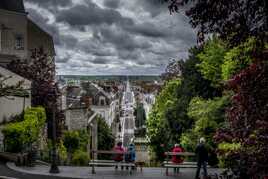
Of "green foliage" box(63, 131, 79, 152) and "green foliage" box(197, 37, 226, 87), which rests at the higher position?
"green foliage" box(197, 37, 226, 87)

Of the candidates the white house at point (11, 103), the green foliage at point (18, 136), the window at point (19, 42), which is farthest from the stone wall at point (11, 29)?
the green foliage at point (18, 136)

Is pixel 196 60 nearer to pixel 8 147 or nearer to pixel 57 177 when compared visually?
pixel 8 147

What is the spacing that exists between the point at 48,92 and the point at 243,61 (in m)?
29.4

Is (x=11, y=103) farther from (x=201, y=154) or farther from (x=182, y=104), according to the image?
(x=182, y=104)

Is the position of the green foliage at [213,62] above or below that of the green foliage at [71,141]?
above

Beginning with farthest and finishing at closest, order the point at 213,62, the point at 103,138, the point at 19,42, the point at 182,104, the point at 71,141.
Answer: the point at 103,138
the point at 71,141
the point at 182,104
the point at 19,42
the point at 213,62

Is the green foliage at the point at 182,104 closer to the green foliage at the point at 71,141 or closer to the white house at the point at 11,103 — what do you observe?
the green foliage at the point at 71,141

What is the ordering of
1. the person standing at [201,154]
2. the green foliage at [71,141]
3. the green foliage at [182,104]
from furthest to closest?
the green foliage at [71,141], the green foliage at [182,104], the person standing at [201,154]

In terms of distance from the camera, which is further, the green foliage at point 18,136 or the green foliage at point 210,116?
the green foliage at point 210,116

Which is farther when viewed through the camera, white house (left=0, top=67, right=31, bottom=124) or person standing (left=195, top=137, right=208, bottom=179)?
white house (left=0, top=67, right=31, bottom=124)

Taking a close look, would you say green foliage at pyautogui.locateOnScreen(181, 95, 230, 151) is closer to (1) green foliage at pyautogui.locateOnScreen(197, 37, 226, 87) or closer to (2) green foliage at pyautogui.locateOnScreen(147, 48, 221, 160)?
(1) green foliage at pyautogui.locateOnScreen(197, 37, 226, 87)

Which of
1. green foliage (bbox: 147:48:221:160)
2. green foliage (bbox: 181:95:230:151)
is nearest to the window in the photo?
green foliage (bbox: 147:48:221:160)

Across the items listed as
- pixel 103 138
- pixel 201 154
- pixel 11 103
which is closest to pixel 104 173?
pixel 201 154

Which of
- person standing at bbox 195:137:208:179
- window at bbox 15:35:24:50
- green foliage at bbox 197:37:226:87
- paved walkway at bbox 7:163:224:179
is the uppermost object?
window at bbox 15:35:24:50
